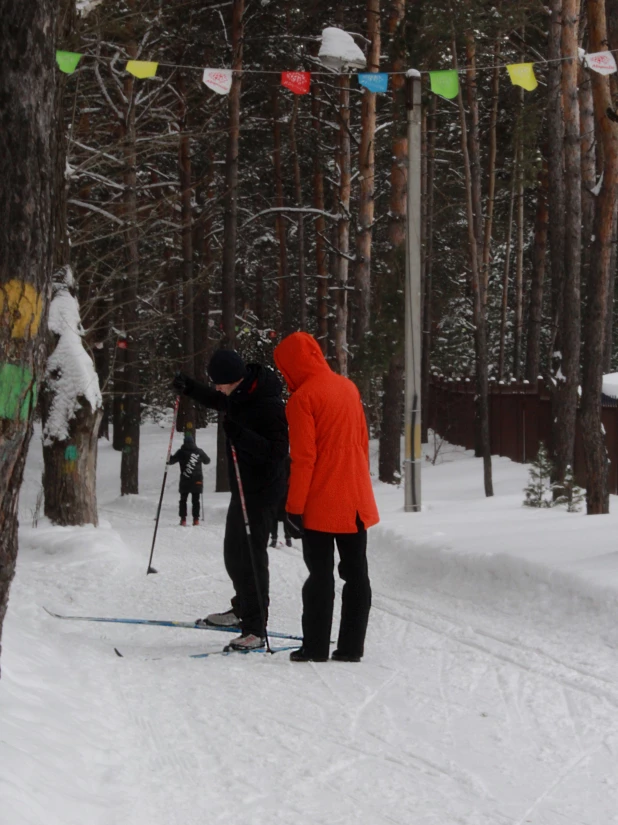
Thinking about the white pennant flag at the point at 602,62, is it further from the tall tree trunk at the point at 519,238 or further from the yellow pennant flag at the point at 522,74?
the tall tree trunk at the point at 519,238

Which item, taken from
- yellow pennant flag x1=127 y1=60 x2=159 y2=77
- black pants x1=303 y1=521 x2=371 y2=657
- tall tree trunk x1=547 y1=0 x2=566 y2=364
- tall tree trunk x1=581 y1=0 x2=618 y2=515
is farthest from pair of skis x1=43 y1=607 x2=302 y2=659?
tall tree trunk x1=547 y1=0 x2=566 y2=364

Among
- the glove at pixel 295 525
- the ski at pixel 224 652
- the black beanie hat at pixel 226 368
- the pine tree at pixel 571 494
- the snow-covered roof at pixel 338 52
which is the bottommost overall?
the ski at pixel 224 652

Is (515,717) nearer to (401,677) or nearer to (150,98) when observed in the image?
(401,677)

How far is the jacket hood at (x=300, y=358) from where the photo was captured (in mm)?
6227

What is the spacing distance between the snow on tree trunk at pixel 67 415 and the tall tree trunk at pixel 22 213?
8.05 meters

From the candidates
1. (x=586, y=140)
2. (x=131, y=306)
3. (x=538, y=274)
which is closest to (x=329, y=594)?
(x=586, y=140)

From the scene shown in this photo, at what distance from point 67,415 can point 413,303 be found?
4.60m

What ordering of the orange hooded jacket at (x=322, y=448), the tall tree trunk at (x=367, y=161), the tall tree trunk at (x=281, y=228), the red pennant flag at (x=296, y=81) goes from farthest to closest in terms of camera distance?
the tall tree trunk at (x=281, y=228) → the tall tree trunk at (x=367, y=161) → the red pennant flag at (x=296, y=81) → the orange hooded jacket at (x=322, y=448)

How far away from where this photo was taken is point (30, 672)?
534cm

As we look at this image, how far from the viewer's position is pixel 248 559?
679 cm

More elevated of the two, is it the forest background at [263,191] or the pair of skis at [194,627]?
the forest background at [263,191]

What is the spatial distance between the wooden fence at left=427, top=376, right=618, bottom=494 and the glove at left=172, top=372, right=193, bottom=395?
12.0 metres

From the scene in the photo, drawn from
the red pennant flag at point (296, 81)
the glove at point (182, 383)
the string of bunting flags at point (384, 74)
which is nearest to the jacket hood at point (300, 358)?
the glove at point (182, 383)

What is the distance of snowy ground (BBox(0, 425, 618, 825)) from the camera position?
3883 mm
